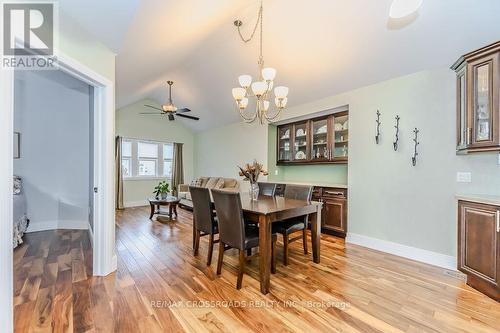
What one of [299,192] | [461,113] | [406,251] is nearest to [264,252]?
[299,192]

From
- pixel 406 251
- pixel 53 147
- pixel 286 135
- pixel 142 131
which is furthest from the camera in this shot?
pixel 142 131

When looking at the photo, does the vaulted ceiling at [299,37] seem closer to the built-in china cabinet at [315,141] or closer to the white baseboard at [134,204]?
the built-in china cabinet at [315,141]

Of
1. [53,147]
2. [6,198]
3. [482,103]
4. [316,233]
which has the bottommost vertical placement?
[316,233]

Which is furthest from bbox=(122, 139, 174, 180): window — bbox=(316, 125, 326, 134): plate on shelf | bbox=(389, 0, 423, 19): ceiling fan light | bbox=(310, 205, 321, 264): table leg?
bbox=(389, 0, 423, 19): ceiling fan light

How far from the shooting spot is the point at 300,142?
16.3 feet

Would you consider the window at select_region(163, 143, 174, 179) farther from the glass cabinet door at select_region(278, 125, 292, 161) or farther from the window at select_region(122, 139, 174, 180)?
the glass cabinet door at select_region(278, 125, 292, 161)

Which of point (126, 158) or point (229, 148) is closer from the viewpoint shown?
point (229, 148)

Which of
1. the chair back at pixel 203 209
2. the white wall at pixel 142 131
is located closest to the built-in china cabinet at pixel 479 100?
the chair back at pixel 203 209

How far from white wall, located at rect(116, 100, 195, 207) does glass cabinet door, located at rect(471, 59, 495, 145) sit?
7.06 metres

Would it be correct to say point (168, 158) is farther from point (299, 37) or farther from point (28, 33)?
point (28, 33)

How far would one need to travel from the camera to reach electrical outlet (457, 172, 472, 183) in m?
2.67

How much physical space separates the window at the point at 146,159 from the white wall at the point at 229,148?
1.00m

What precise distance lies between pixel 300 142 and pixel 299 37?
84.6 inches

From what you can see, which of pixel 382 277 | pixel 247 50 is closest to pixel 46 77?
pixel 247 50
